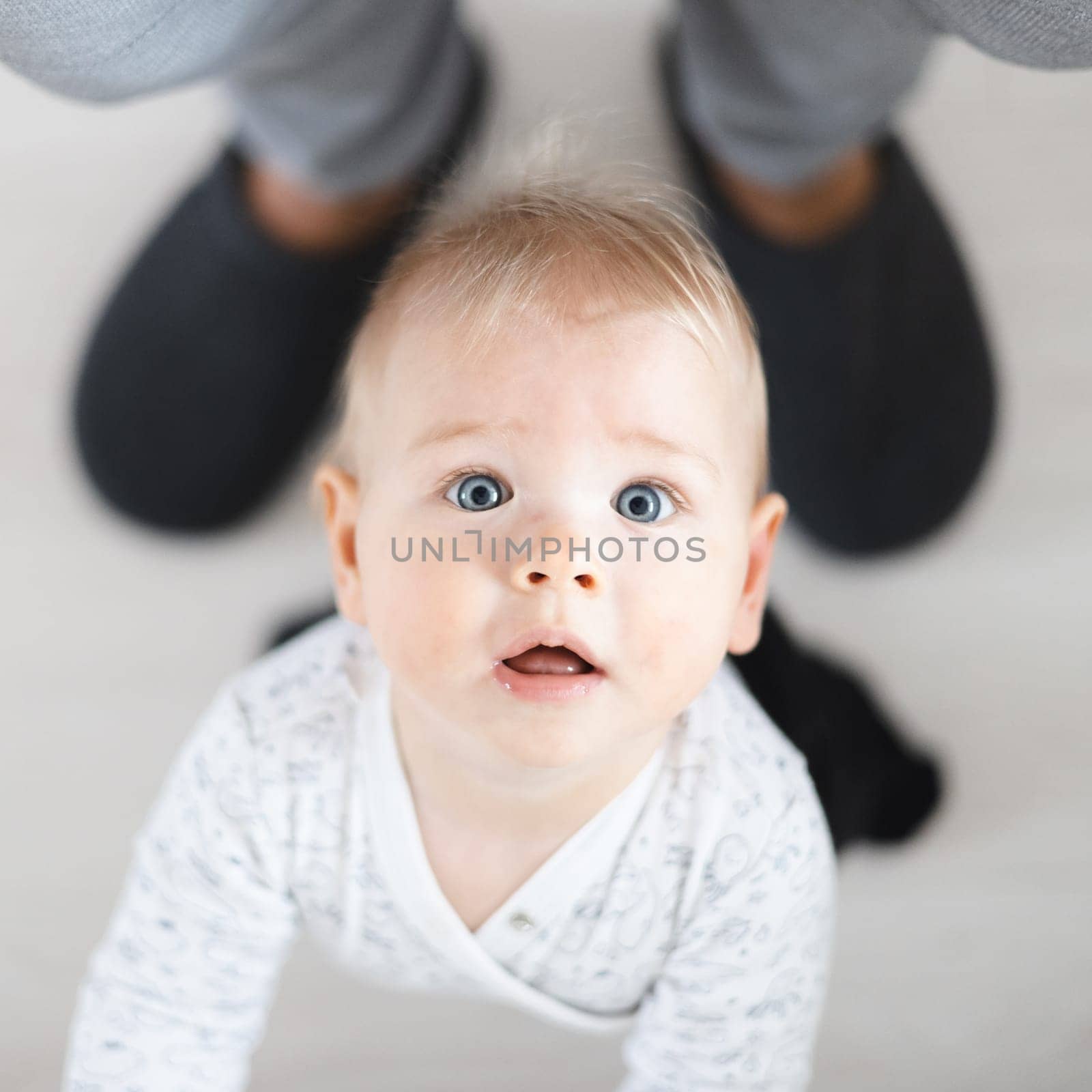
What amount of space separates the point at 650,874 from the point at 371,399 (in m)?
0.28

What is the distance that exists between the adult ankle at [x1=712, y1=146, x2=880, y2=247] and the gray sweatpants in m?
0.02

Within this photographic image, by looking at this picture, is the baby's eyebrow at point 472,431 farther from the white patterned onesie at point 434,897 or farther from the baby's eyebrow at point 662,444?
the white patterned onesie at point 434,897

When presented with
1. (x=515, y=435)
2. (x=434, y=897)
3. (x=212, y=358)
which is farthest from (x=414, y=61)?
(x=434, y=897)

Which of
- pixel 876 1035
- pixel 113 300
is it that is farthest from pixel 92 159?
pixel 876 1035

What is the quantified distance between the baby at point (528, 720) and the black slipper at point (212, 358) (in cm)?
22

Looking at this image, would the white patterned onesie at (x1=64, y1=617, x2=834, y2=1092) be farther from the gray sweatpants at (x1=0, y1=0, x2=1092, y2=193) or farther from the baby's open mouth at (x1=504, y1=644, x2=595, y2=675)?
the gray sweatpants at (x1=0, y1=0, x2=1092, y2=193)

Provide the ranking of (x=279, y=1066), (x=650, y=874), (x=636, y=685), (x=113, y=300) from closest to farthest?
(x=636, y=685)
(x=650, y=874)
(x=279, y=1066)
(x=113, y=300)

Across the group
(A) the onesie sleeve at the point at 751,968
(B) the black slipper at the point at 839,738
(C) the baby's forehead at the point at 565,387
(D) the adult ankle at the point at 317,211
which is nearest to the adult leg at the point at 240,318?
(D) the adult ankle at the point at 317,211

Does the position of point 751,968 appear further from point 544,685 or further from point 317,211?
point 317,211

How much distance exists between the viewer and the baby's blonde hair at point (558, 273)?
23.3 inches

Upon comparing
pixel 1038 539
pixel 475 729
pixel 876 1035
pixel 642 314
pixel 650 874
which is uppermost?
pixel 642 314

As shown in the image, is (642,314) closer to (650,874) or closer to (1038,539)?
(650,874)

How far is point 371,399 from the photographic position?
64cm

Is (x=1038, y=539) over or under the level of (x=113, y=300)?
under
